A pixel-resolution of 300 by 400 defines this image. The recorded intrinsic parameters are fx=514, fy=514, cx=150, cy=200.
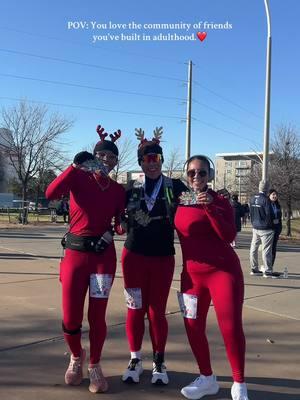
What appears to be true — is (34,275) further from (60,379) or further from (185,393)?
(185,393)

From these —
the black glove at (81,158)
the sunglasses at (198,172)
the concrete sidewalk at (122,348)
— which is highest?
the black glove at (81,158)

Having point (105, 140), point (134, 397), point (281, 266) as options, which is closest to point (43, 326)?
point (134, 397)

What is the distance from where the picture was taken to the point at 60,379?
4.02 m

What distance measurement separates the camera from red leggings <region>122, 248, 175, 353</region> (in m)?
3.96

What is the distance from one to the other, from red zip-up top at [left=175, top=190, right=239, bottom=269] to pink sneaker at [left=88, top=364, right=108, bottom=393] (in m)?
1.07

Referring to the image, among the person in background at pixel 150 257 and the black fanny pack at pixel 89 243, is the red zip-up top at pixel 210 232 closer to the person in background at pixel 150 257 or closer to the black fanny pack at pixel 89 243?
the person in background at pixel 150 257

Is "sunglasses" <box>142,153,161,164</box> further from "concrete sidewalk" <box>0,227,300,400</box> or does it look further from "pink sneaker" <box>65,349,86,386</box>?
"concrete sidewalk" <box>0,227,300,400</box>

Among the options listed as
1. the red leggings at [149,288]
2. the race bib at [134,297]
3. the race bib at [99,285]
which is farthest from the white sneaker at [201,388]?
the race bib at [99,285]

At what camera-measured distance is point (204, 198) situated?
356 centimetres

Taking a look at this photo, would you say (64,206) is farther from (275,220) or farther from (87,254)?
(87,254)

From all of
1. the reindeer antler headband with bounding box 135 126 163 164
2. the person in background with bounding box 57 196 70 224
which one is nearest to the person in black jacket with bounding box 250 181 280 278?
the person in background with bounding box 57 196 70 224

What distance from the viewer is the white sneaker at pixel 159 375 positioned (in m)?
3.96

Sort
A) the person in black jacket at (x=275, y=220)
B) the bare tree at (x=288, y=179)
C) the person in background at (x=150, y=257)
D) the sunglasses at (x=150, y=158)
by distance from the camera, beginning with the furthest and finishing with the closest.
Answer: the bare tree at (x=288, y=179) < the person in black jacket at (x=275, y=220) < the sunglasses at (x=150, y=158) < the person in background at (x=150, y=257)

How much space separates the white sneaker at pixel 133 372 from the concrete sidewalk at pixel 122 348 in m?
0.06
